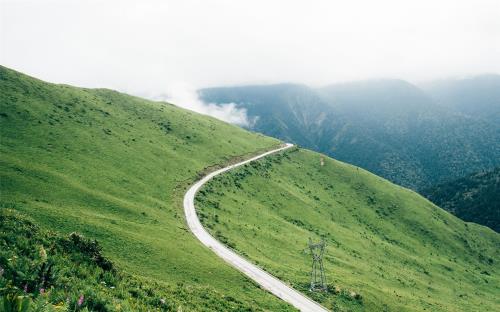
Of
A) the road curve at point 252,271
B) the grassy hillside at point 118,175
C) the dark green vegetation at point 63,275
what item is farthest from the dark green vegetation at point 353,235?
the dark green vegetation at point 63,275

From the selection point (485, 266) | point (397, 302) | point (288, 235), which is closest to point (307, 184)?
point (288, 235)

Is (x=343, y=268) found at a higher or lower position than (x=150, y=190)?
lower

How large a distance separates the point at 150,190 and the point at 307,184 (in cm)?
5750

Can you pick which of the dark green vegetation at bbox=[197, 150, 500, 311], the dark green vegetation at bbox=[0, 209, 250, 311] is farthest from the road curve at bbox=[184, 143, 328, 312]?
the dark green vegetation at bbox=[0, 209, 250, 311]

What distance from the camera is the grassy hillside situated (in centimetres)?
3909

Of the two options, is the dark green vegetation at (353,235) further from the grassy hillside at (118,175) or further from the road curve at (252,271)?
the grassy hillside at (118,175)

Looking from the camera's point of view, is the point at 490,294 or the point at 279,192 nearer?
the point at 490,294

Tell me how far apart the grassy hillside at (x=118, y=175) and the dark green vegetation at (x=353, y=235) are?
9398 millimetres

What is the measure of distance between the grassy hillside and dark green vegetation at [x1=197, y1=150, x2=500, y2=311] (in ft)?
30.8

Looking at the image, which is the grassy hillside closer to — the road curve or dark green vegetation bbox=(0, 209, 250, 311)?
dark green vegetation bbox=(0, 209, 250, 311)

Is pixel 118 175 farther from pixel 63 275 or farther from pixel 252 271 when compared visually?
pixel 63 275

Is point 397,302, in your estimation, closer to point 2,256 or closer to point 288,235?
point 288,235

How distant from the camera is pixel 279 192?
98.9 m

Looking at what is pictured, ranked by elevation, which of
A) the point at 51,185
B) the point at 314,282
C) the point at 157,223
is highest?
the point at 51,185
